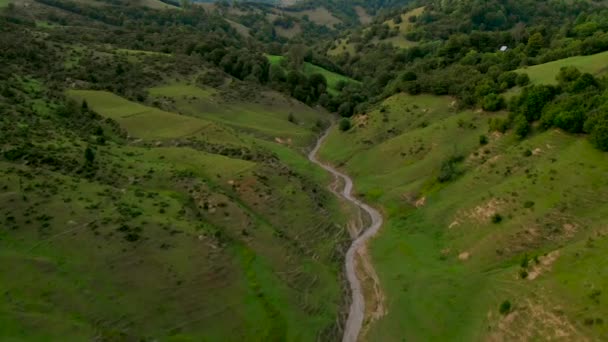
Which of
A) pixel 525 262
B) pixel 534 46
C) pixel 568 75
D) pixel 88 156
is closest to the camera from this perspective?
pixel 525 262

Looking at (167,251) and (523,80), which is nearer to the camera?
(167,251)

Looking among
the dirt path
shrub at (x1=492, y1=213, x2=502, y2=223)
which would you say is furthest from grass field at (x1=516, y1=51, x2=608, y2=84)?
the dirt path

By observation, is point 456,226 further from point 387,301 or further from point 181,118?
point 181,118

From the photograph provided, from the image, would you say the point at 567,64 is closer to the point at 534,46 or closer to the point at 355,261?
the point at 534,46

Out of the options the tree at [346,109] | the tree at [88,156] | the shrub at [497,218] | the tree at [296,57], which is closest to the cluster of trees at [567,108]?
the shrub at [497,218]

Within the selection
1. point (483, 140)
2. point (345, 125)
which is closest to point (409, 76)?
point (345, 125)

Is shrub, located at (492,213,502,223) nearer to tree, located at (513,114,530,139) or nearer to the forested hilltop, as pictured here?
the forested hilltop
